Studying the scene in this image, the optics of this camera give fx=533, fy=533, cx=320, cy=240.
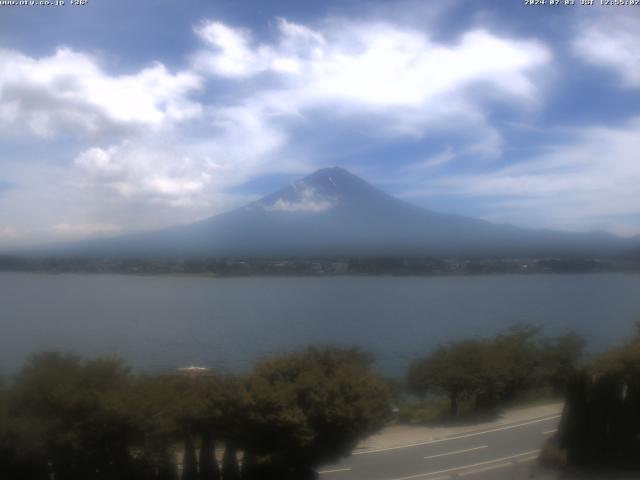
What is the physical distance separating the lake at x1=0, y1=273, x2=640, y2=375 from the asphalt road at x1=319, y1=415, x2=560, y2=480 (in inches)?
89.4

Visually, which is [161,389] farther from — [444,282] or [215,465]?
[444,282]

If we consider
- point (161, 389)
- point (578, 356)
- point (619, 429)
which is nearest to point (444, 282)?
point (578, 356)

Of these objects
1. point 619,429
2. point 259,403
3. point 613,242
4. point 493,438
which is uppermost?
point 613,242

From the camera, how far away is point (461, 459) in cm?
784

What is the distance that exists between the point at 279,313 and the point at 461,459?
42.9 feet

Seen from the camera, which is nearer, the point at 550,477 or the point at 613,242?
the point at 550,477

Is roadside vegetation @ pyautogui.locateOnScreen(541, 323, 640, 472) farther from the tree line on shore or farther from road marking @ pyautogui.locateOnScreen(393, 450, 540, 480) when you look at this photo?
road marking @ pyautogui.locateOnScreen(393, 450, 540, 480)

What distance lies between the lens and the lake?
39.9 ft

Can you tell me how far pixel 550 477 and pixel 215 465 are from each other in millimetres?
4353

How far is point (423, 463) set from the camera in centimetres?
788

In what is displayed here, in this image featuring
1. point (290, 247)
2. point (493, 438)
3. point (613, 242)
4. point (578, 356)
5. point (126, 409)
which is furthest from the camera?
point (290, 247)

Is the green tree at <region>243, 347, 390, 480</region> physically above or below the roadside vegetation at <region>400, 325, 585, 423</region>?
above

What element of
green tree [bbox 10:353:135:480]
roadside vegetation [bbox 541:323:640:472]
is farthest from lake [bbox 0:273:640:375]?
roadside vegetation [bbox 541:323:640:472]

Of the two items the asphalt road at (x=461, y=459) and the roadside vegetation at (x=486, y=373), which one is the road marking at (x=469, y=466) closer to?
the asphalt road at (x=461, y=459)
